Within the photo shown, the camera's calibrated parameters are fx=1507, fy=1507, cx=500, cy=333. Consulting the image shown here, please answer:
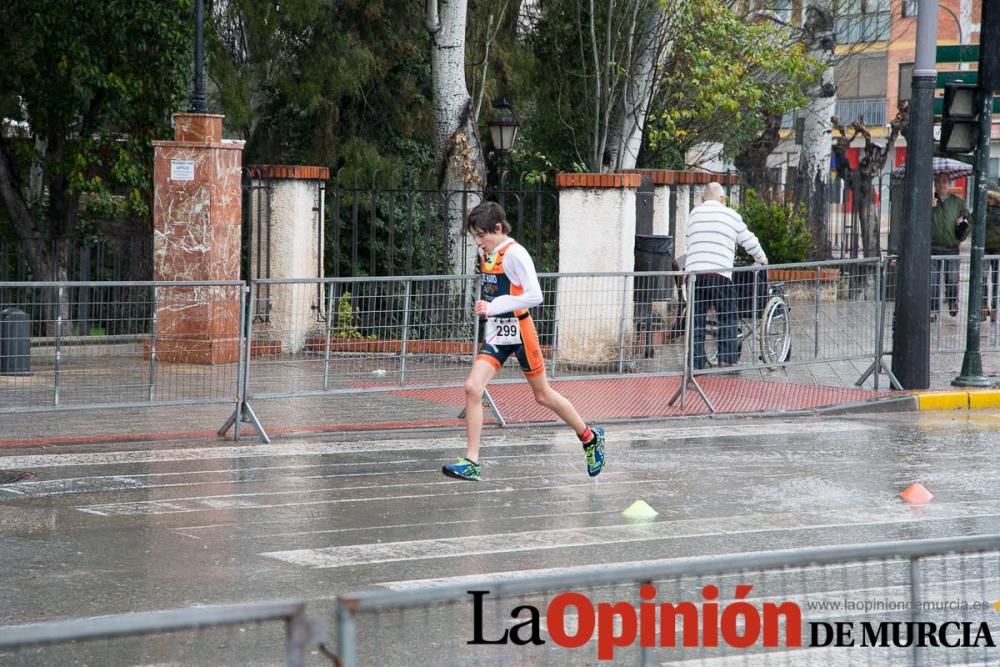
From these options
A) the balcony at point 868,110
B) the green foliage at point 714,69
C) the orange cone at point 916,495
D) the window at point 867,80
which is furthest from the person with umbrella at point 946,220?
the balcony at point 868,110

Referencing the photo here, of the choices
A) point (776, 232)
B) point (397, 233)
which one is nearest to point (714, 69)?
point (776, 232)

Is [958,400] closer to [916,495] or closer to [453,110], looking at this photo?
[916,495]

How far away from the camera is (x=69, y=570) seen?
24.4ft

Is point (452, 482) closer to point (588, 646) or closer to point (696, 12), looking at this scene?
point (588, 646)

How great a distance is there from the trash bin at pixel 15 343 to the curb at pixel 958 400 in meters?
8.20

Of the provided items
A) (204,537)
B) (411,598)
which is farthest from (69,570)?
(411,598)

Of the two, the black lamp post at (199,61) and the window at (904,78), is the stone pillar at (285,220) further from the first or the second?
the window at (904,78)

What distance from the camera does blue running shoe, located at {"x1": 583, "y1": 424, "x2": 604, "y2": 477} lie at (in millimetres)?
10141

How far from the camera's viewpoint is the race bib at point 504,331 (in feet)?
33.4

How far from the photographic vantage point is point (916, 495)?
9.55 metres

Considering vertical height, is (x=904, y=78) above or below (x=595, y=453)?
above

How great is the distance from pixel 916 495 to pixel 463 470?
2.91 m

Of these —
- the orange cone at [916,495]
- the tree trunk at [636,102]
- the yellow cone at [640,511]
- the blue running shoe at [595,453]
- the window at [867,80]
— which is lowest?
the yellow cone at [640,511]

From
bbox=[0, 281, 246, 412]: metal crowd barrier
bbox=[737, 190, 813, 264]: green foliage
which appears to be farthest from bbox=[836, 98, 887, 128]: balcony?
bbox=[0, 281, 246, 412]: metal crowd barrier
